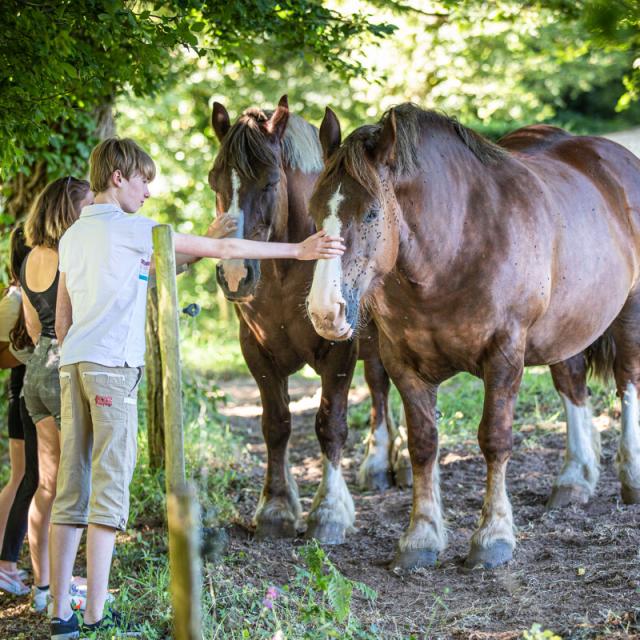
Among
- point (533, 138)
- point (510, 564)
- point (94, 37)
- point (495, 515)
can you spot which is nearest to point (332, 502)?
point (495, 515)

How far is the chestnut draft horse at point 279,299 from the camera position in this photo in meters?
4.50

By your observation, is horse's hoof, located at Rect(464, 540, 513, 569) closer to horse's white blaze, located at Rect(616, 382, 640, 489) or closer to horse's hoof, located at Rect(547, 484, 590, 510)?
horse's hoof, located at Rect(547, 484, 590, 510)

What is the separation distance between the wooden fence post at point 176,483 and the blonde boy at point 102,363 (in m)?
0.47

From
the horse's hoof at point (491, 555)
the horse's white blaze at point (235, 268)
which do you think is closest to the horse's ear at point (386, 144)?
the horse's white blaze at point (235, 268)

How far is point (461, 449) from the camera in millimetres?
6840

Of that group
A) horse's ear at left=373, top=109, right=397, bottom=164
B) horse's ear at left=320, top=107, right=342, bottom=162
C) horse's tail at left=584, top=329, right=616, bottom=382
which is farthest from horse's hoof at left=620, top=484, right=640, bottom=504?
horse's ear at left=320, top=107, right=342, bottom=162

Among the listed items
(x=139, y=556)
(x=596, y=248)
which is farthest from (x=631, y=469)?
(x=139, y=556)

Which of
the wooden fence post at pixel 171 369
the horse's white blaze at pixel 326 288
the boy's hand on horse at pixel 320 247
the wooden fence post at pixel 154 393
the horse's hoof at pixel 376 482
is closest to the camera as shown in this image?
the wooden fence post at pixel 171 369

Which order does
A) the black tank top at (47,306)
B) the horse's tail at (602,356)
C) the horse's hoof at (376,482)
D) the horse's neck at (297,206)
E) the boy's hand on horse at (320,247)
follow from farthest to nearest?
the horse's hoof at (376,482) → the horse's tail at (602,356) → the horse's neck at (297,206) → the black tank top at (47,306) → the boy's hand on horse at (320,247)

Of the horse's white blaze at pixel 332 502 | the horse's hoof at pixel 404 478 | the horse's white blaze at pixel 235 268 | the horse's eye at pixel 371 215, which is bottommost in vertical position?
the horse's hoof at pixel 404 478

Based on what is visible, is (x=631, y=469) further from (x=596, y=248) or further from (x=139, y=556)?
(x=139, y=556)

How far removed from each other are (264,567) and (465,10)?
19.4ft

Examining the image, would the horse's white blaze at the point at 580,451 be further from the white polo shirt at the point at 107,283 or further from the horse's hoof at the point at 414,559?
the white polo shirt at the point at 107,283

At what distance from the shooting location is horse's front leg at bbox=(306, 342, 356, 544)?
4891 millimetres
